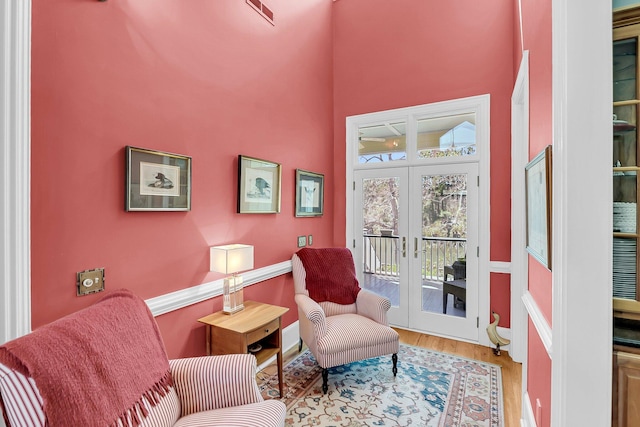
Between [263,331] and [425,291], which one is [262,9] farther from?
[425,291]

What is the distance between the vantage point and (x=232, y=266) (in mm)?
2098

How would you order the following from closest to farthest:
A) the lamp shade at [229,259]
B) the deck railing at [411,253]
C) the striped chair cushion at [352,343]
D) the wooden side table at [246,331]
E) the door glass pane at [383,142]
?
1. the wooden side table at [246,331]
2. the lamp shade at [229,259]
3. the striped chair cushion at [352,343]
4. the deck railing at [411,253]
5. the door glass pane at [383,142]

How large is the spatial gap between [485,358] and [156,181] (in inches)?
128

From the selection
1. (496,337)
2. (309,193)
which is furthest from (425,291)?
(309,193)

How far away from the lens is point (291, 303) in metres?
3.08

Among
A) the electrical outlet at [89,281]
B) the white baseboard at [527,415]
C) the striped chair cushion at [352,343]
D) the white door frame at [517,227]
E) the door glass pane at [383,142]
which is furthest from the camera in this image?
the door glass pane at [383,142]

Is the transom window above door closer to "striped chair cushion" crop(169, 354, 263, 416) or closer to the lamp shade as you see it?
the lamp shade

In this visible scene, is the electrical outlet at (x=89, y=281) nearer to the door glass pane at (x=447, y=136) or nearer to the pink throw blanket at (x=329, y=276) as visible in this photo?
the pink throw blanket at (x=329, y=276)

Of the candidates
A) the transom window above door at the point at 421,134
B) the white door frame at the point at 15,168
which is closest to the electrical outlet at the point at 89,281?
the white door frame at the point at 15,168

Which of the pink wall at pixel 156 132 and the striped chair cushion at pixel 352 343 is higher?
the pink wall at pixel 156 132

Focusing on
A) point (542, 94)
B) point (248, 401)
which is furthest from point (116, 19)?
point (542, 94)

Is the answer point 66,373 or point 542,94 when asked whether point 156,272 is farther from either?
point 542,94

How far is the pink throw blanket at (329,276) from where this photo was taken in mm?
2818

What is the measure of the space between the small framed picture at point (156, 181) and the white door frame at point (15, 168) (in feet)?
1.48
